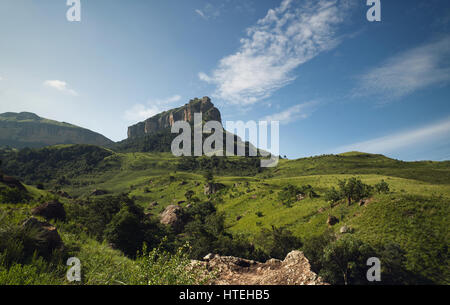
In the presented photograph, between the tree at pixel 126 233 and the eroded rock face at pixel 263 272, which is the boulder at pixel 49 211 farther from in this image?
the tree at pixel 126 233

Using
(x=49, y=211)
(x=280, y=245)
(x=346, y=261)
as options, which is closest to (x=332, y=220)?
(x=280, y=245)

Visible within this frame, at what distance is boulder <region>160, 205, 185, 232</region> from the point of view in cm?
5969

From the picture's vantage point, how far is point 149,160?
200 m

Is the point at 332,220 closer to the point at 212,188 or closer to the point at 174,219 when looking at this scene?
the point at 174,219

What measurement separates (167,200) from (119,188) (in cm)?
5685

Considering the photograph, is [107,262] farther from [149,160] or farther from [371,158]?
[149,160]

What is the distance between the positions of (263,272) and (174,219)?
48.1 metres

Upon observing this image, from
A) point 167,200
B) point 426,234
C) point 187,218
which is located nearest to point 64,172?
point 167,200

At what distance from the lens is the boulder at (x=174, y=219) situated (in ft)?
196

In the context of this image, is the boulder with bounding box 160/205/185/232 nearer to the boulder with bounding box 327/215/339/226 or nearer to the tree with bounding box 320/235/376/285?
the boulder with bounding box 327/215/339/226

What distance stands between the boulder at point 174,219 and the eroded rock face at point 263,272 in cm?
4398

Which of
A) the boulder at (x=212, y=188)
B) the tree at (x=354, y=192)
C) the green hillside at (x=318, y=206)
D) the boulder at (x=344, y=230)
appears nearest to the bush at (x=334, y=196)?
the green hillside at (x=318, y=206)

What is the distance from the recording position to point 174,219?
61062 millimetres

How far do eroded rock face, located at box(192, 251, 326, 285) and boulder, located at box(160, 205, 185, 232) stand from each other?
4398 centimetres
